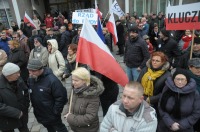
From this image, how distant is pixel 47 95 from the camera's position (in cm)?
312

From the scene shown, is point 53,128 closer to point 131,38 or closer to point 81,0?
point 131,38

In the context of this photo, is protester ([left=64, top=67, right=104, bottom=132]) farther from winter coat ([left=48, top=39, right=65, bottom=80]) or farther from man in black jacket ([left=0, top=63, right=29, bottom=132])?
winter coat ([left=48, top=39, right=65, bottom=80])

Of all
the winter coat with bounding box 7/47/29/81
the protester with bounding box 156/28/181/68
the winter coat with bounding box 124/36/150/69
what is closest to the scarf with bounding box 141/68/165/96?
the winter coat with bounding box 124/36/150/69

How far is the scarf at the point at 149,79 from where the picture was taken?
126 inches

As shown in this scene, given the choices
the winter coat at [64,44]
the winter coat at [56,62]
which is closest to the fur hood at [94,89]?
the winter coat at [56,62]

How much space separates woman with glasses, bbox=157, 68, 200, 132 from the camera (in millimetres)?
2795

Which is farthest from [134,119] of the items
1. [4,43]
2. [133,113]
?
[4,43]

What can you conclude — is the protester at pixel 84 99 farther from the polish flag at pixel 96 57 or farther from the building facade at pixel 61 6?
the building facade at pixel 61 6

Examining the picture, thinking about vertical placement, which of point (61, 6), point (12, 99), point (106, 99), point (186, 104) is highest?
point (61, 6)

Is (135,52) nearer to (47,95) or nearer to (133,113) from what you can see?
(47,95)

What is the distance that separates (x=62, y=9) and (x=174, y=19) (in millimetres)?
15171

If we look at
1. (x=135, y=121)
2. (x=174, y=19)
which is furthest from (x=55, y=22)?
(x=135, y=121)

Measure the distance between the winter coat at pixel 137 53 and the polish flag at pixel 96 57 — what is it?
5.85 feet

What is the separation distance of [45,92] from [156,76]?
174 cm
